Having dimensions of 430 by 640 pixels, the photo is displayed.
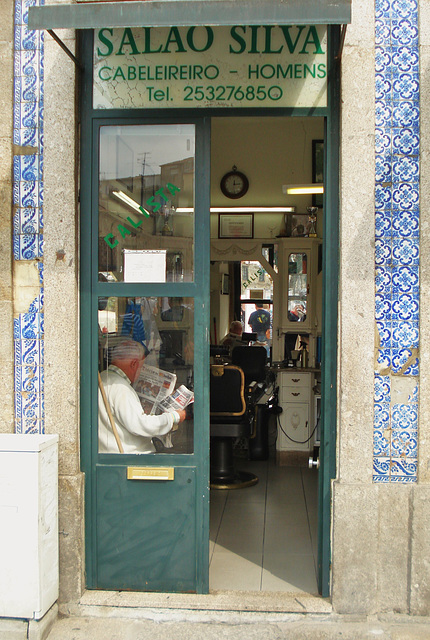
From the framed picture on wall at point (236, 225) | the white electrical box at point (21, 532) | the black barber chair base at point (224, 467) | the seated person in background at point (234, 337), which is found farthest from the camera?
the seated person in background at point (234, 337)

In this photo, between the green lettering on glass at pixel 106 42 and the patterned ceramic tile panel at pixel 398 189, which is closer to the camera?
the patterned ceramic tile panel at pixel 398 189

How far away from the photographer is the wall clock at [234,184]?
8.83m

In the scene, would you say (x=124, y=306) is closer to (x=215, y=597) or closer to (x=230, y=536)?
(x=215, y=597)

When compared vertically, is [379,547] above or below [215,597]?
above

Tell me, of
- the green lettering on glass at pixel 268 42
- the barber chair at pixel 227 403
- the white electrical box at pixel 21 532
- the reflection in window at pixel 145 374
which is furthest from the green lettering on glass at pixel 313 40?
the barber chair at pixel 227 403

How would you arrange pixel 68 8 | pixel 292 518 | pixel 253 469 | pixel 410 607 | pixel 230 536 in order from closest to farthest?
pixel 68 8 → pixel 410 607 → pixel 230 536 → pixel 292 518 → pixel 253 469

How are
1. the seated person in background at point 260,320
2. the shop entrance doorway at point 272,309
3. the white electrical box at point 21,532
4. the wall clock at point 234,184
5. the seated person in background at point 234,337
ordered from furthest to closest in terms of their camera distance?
the seated person in background at point 260,320
the seated person in background at point 234,337
the wall clock at point 234,184
the shop entrance doorway at point 272,309
the white electrical box at point 21,532

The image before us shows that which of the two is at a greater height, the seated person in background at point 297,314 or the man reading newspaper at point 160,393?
the seated person in background at point 297,314

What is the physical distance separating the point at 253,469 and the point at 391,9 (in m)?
→ 4.73

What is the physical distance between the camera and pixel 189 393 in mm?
3863

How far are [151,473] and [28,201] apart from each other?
5.85 ft

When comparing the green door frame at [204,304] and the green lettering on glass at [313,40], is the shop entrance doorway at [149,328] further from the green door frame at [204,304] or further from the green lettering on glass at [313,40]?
the green lettering on glass at [313,40]

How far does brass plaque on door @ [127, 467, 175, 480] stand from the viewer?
3770 millimetres

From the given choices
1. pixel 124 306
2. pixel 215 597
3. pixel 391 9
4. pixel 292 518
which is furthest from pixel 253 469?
pixel 391 9
